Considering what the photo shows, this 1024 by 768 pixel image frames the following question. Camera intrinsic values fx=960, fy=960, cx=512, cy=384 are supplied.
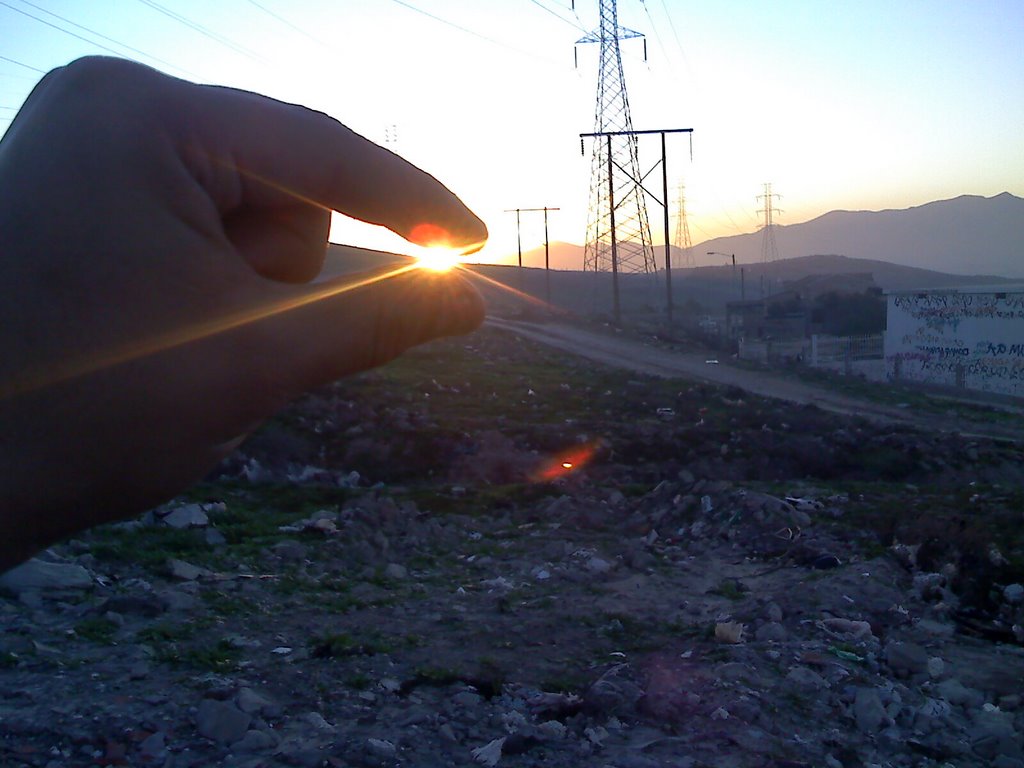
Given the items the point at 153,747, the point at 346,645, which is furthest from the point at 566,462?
the point at 153,747

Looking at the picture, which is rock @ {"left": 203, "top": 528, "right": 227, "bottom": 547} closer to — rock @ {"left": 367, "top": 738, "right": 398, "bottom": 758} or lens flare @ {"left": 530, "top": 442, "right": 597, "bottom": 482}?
rock @ {"left": 367, "top": 738, "right": 398, "bottom": 758}

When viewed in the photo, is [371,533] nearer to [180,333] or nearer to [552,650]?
[552,650]

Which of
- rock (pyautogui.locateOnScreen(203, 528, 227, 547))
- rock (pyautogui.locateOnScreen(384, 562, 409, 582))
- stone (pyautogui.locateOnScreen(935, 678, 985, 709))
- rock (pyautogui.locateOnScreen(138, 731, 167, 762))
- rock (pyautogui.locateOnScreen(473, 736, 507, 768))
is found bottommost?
stone (pyautogui.locateOnScreen(935, 678, 985, 709))

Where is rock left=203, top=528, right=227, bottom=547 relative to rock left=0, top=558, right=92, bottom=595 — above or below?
below

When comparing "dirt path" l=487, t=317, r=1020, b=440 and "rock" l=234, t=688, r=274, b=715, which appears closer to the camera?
"rock" l=234, t=688, r=274, b=715

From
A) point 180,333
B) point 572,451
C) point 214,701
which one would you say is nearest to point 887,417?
point 572,451

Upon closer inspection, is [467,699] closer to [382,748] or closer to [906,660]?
[382,748]

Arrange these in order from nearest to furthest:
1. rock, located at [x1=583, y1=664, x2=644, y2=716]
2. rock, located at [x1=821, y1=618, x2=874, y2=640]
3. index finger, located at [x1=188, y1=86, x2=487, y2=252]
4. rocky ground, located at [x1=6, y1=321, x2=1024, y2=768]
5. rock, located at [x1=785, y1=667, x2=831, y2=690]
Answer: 1. index finger, located at [x1=188, y1=86, x2=487, y2=252]
2. rocky ground, located at [x1=6, y1=321, x2=1024, y2=768]
3. rock, located at [x1=583, y1=664, x2=644, y2=716]
4. rock, located at [x1=785, y1=667, x2=831, y2=690]
5. rock, located at [x1=821, y1=618, x2=874, y2=640]

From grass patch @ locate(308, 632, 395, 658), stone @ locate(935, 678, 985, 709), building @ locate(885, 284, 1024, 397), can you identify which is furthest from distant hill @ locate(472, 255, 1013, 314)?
stone @ locate(935, 678, 985, 709)
